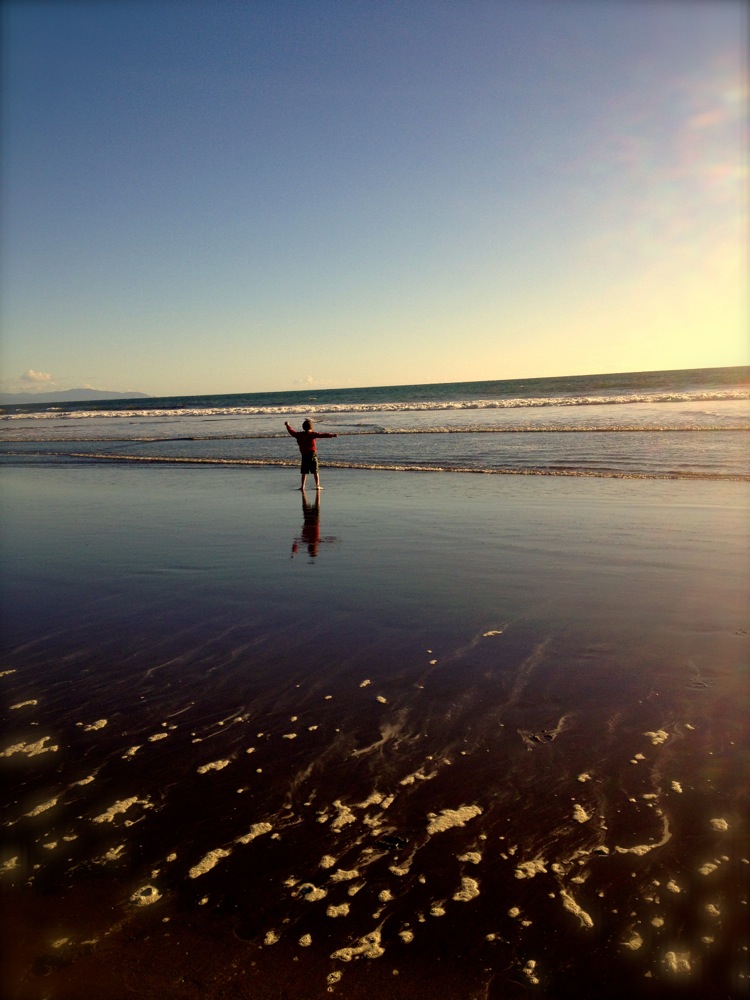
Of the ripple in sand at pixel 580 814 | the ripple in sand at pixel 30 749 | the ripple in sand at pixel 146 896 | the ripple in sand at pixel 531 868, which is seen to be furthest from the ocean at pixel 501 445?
the ripple in sand at pixel 146 896

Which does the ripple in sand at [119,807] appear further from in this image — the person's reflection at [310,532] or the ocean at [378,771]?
the person's reflection at [310,532]

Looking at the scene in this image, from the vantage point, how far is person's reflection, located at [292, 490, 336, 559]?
9.73 meters

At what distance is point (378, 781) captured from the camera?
12.3 feet

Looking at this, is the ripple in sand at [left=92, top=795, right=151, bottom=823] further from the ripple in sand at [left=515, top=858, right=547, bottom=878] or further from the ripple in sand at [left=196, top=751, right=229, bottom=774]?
the ripple in sand at [left=515, top=858, right=547, bottom=878]

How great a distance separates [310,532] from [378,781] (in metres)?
7.44

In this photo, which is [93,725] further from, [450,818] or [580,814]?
[580,814]

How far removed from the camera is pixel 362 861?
10.2ft

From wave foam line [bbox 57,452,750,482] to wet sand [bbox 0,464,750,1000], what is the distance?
9.17 metres

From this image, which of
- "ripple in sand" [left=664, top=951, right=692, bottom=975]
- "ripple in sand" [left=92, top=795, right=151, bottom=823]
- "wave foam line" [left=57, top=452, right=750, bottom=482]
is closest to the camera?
"ripple in sand" [left=664, top=951, right=692, bottom=975]

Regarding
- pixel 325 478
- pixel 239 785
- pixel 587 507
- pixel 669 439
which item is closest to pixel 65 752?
pixel 239 785

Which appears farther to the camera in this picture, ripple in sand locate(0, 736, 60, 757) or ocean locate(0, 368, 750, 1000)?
ripple in sand locate(0, 736, 60, 757)

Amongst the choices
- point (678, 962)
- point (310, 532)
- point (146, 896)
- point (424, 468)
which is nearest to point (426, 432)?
point (424, 468)

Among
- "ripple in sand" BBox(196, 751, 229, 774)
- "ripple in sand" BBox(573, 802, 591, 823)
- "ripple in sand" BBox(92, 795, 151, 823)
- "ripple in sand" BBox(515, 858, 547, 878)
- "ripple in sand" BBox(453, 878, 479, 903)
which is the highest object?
"ripple in sand" BBox(196, 751, 229, 774)

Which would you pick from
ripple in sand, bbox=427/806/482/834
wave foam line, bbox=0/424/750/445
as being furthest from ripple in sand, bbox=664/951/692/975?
wave foam line, bbox=0/424/750/445
